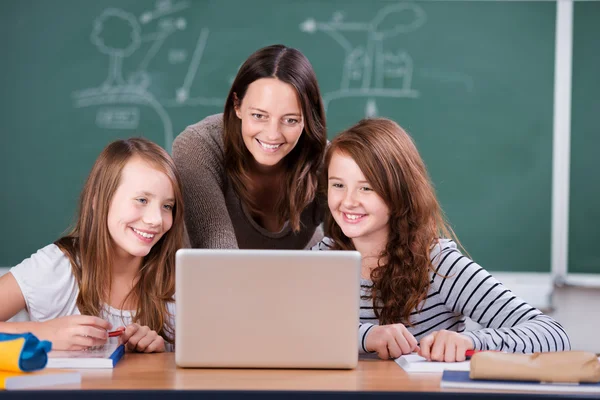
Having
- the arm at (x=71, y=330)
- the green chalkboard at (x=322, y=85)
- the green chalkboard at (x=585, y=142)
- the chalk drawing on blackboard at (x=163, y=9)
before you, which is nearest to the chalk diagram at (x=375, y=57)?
the green chalkboard at (x=322, y=85)

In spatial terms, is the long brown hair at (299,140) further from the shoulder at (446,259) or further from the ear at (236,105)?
the shoulder at (446,259)

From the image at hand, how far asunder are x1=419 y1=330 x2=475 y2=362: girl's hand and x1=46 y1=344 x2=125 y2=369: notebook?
608mm

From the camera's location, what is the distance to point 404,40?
130 inches

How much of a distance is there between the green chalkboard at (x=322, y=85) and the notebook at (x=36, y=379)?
2.15 m

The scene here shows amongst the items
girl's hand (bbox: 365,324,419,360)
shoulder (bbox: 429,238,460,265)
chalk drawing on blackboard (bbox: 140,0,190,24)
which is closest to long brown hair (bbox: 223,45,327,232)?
shoulder (bbox: 429,238,460,265)

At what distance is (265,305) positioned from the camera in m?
1.27

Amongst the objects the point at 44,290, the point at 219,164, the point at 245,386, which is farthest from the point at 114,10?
the point at 245,386

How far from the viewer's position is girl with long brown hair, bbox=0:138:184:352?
1.88 metres

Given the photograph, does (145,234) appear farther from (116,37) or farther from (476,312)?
(116,37)

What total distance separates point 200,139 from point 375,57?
1.34 m

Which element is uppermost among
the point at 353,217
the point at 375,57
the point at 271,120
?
the point at 375,57

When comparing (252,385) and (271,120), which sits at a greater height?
(271,120)

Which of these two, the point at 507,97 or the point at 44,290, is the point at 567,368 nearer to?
the point at 44,290

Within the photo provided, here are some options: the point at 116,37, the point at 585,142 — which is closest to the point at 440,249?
the point at 585,142
